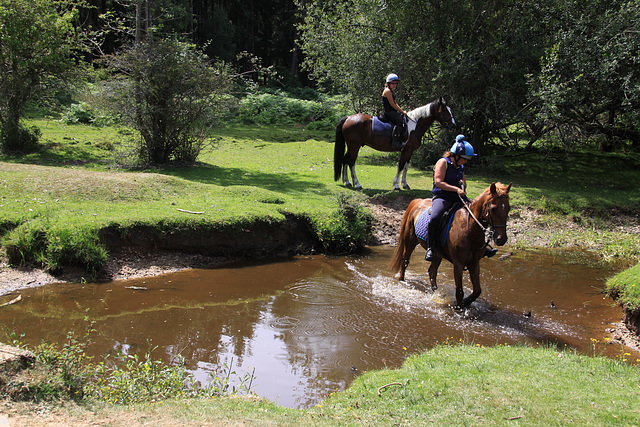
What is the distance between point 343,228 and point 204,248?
11.3 ft

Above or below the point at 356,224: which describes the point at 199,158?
above

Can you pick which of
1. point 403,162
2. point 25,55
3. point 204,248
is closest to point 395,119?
point 403,162

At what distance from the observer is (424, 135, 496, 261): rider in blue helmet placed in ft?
26.1

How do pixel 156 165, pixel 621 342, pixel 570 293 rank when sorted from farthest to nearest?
pixel 156 165
pixel 570 293
pixel 621 342

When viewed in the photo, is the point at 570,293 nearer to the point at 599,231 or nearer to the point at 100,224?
the point at 599,231

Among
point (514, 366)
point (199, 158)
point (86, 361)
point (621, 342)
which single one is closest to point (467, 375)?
point (514, 366)

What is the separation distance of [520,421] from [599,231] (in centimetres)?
1104

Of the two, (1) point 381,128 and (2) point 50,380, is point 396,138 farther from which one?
(2) point 50,380

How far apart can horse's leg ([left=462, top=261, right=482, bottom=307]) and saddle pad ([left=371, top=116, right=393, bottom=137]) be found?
8015 millimetres

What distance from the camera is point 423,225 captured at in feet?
28.5

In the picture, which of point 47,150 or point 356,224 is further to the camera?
point 47,150

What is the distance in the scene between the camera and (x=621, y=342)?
6.95m

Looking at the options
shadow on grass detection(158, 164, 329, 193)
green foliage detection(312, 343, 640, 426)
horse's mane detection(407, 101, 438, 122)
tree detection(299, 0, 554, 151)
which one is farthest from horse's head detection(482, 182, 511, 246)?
tree detection(299, 0, 554, 151)

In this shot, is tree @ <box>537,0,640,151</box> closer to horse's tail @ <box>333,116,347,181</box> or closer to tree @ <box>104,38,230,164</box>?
horse's tail @ <box>333,116,347,181</box>
